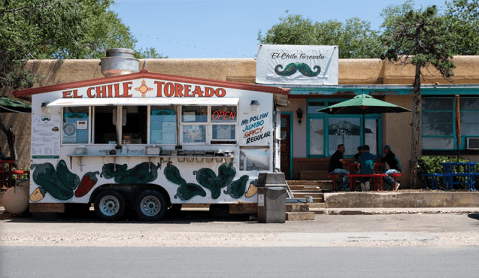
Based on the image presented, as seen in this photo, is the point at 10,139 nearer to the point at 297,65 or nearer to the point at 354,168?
the point at 297,65

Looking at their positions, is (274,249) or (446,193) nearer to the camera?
(274,249)

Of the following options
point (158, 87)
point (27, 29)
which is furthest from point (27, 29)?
point (158, 87)

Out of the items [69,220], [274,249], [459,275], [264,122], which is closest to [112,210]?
[69,220]

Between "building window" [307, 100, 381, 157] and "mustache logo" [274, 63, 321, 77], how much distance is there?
123cm

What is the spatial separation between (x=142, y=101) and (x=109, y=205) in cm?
256

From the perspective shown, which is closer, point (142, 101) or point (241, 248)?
point (241, 248)

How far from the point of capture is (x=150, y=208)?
13.8 m

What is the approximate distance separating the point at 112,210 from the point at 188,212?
2.45 metres

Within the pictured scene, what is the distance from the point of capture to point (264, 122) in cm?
1379

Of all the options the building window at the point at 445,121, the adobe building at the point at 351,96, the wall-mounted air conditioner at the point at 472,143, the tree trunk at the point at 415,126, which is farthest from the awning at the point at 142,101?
the wall-mounted air conditioner at the point at 472,143

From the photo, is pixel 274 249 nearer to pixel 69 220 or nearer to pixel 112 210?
pixel 112 210

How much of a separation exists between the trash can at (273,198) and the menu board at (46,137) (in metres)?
4.83

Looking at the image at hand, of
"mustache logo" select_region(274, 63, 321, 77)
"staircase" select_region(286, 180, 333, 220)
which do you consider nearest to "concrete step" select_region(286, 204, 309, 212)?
"staircase" select_region(286, 180, 333, 220)

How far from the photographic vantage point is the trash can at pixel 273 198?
1313cm
